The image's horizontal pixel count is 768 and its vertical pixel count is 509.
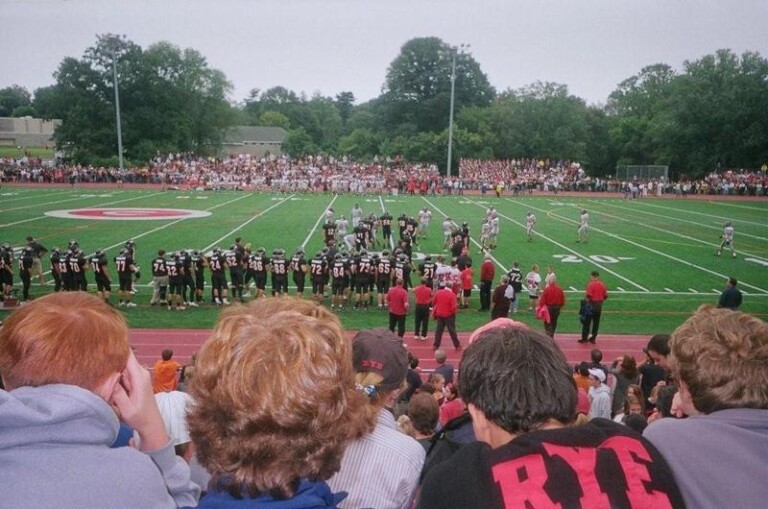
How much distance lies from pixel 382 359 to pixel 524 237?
25.2 m

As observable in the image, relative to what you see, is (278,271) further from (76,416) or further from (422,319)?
(76,416)

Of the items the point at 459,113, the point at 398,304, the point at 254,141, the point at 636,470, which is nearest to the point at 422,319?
the point at 398,304

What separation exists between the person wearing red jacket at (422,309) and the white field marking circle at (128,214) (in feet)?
68.9

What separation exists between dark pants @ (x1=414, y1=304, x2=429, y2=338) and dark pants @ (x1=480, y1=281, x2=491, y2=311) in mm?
2633

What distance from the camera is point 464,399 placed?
2.16 meters

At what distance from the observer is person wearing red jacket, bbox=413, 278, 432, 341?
45.1 feet

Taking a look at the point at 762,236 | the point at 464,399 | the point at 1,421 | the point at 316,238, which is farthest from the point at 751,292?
the point at 1,421

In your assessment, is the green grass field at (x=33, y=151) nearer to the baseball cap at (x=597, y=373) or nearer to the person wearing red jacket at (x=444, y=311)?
the person wearing red jacket at (x=444, y=311)

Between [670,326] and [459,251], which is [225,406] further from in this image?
[459,251]

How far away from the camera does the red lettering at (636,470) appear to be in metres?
1.72

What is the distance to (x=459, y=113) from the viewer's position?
76562 millimetres

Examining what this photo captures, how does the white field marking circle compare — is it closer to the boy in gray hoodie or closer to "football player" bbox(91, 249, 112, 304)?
"football player" bbox(91, 249, 112, 304)

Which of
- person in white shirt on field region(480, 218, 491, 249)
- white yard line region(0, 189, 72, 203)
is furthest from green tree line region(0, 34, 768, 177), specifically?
person in white shirt on field region(480, 218, 491, 249)

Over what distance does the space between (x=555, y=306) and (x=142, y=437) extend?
12580 millimetres
